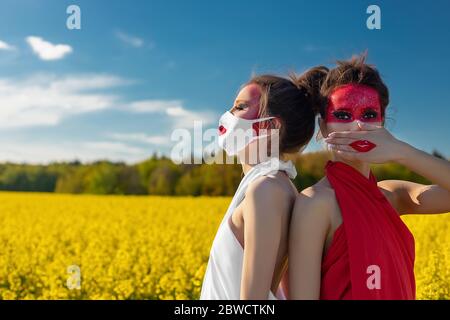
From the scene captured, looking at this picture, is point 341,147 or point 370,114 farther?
point 370,114

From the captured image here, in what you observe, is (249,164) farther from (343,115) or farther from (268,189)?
(343,115)

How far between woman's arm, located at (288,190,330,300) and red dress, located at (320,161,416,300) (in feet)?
0.27

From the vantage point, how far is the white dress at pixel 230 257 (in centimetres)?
198

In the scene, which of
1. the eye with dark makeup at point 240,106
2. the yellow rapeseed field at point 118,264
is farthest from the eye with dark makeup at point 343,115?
the yellow rapeseed field at point 118,264

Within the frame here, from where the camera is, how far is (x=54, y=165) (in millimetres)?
40062

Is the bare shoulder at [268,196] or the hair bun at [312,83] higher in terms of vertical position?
the hair bun at [312,83]

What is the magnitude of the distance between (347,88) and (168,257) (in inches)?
198

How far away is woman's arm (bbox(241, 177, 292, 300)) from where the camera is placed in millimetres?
1864

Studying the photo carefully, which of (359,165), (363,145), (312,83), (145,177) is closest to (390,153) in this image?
(363,145)

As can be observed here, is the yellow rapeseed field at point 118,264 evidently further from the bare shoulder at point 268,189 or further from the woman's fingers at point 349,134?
the bare shoulder at point 268,189

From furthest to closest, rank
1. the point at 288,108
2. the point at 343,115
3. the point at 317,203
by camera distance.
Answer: the point at 343,115
the point at 288,108
the point at 317,203

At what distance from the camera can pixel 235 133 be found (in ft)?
7.10

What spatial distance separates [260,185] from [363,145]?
1.37 feet

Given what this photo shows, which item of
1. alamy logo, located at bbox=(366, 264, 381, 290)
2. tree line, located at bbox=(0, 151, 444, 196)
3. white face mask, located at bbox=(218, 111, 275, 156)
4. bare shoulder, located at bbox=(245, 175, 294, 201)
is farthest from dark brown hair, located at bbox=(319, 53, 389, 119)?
tree line, located at bbox=(0, 151, 444, 196)
